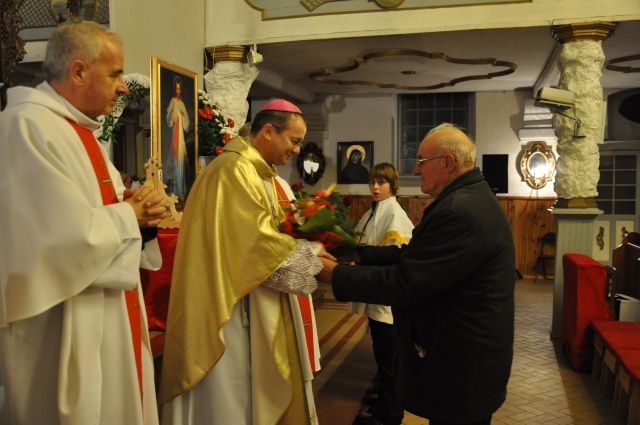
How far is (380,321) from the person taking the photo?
421cm

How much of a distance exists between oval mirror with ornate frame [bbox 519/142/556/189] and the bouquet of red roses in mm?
9763

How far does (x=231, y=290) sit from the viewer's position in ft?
8.02

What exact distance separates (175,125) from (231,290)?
10.0ft

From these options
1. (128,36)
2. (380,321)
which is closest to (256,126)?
(380,321)

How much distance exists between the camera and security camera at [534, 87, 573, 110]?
618 cm

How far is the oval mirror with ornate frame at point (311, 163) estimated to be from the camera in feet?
40.8

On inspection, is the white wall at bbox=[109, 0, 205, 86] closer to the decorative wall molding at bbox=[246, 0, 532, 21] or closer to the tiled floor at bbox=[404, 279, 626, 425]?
the decorative wall molding at bbox=[246, 0, 532, 21]

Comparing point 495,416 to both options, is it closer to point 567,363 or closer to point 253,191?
point 567,363

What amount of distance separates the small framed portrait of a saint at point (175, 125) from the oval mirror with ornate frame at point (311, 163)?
6993mm

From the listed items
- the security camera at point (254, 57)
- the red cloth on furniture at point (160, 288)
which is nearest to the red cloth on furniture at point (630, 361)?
the red cloth on furniture at point (160, 288)

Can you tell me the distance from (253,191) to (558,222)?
502 centimetres

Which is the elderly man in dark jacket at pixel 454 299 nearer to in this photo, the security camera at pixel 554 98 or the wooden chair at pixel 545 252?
the security camera at pixel 554 98

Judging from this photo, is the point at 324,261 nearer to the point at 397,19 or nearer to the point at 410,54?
the point at 397,19

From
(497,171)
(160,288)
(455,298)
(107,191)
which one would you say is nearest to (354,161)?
(497,171)
